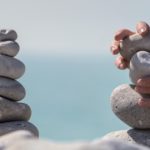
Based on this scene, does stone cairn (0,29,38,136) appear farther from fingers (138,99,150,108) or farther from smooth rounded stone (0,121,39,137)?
fingers (138,99,150,108)

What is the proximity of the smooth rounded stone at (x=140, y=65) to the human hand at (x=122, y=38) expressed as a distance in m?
0.32

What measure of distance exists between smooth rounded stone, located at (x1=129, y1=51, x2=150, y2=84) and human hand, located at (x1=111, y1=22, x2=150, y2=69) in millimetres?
325

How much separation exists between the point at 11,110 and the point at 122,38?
281cm

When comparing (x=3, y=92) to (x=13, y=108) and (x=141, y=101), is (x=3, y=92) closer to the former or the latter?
(x=13, y=108)

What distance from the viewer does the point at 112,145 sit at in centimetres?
173

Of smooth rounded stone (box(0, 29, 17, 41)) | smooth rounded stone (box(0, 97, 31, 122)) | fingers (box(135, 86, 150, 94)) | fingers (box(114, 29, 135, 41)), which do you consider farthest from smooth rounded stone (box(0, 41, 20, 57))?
fingers (box(135, 86, 150, 94))

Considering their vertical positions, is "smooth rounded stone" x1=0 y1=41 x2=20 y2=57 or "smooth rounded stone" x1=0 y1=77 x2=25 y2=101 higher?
"smooth rounded stone" x1=0 y1=41 x2=20 y2=57

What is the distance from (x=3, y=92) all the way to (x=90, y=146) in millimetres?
7410

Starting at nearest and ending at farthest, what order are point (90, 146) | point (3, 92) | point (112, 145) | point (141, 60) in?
point (90, 146) → point (112, 145) → point (141, 60) → point (3, 92)

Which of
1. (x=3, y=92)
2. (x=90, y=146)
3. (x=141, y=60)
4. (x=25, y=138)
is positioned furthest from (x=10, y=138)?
(x=3, y=92)

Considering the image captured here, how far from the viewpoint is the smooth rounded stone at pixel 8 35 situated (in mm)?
9391

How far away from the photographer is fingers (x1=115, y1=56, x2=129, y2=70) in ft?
23.6

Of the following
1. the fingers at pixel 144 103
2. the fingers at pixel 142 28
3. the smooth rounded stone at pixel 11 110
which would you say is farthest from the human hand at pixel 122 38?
the smooth rounded stone at pixel 11 110

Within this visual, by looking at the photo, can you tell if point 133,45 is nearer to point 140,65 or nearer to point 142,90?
point 140,65
